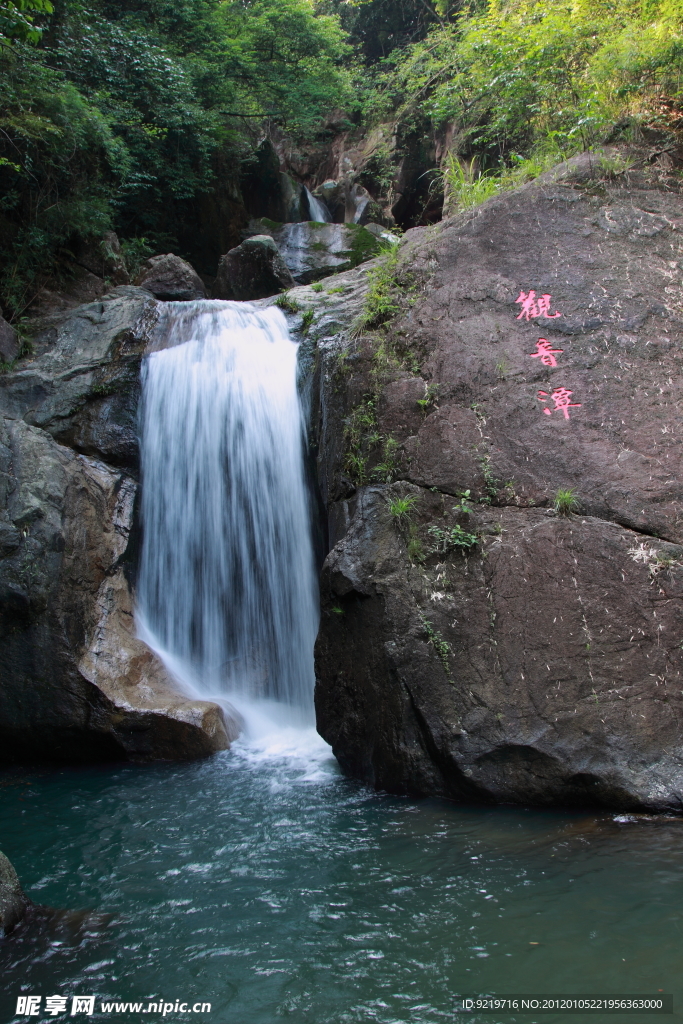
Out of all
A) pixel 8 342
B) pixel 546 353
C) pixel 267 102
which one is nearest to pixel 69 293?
pixel 8 342

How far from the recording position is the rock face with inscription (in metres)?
4.63

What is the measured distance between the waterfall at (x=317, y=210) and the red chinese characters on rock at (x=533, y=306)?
1099cm

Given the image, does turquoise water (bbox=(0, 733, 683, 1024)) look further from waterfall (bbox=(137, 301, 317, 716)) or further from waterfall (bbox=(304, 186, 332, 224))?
waterfall (bbox=(304, 186, 332, 224))

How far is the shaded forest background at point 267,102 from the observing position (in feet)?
26.3

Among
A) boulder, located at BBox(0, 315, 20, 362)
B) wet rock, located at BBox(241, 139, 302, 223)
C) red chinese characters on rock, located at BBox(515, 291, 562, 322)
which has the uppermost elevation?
wet rock, located at BBox(241, 139, 302, 223)

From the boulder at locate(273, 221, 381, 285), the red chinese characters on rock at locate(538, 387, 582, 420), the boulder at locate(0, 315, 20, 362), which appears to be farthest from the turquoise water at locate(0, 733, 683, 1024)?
the boulder at locate(273, 221, 381, 285)

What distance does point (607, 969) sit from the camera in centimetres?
288

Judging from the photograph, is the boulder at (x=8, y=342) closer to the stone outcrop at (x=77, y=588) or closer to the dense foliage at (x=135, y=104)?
the stone outcrop at (x=77, y=588)

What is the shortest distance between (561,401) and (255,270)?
7711mm

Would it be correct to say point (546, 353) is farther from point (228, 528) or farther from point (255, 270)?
point (255, 270)

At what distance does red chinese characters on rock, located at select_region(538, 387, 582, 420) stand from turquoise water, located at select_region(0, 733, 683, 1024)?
125 inches

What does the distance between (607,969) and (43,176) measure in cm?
1176

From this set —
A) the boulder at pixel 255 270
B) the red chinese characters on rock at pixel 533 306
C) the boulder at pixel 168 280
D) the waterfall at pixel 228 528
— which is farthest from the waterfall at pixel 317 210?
the red chinese characters on rock at pixel 533 306

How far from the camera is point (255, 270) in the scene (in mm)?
11984
